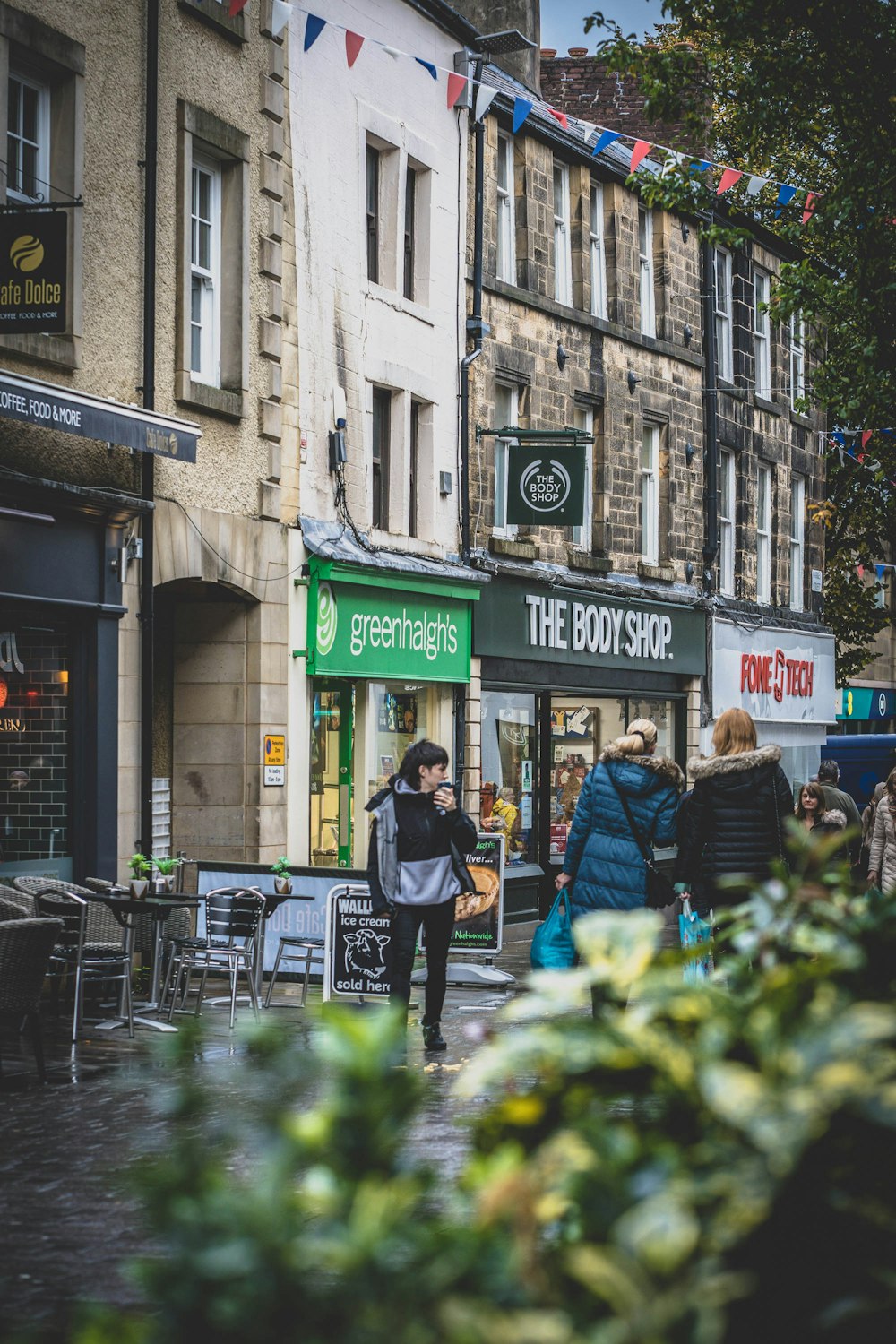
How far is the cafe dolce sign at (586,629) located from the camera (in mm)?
21195

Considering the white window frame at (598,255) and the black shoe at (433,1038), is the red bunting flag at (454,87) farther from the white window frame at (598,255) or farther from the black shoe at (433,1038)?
the black shoe at (433,1038)

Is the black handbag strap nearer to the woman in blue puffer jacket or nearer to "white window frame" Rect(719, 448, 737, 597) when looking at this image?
the woman in blue puffer jacket

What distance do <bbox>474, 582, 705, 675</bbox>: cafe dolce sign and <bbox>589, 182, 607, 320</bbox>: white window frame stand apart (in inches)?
154

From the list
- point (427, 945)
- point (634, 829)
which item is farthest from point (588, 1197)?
point (427, 945)

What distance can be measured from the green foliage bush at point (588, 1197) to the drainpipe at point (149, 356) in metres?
12.4

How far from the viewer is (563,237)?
23328mm

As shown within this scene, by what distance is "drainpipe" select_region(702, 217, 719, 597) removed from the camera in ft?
88.9

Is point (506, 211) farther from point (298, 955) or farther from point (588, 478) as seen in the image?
point (298, 955)

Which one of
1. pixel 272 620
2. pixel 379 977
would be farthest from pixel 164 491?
pixel 379 977

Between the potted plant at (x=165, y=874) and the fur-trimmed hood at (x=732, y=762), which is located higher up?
the fur-trimmed hood at (x=732, y=762)

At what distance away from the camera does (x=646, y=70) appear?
16.8 metres

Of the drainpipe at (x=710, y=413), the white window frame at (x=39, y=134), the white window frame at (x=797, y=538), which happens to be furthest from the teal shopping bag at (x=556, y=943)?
the white window frame at (x=797, y=538)

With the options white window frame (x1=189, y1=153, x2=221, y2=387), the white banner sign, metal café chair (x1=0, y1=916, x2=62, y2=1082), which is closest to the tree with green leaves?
white window frame (x1=189, y1=153, x2=221, y2=387)

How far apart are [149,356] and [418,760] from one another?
5.25m
